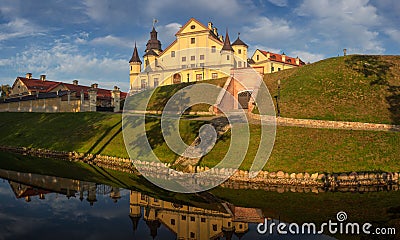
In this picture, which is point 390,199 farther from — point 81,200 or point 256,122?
point 81,200

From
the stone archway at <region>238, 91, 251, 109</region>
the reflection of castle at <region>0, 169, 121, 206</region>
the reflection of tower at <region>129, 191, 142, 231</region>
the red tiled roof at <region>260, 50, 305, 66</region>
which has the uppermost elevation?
the red tiled roof at <region>260, 50, 305, 66</region>

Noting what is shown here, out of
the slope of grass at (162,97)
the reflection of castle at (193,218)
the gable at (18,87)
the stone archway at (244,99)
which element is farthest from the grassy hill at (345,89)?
the gable at (18,87)

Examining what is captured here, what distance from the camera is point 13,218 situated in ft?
53.7

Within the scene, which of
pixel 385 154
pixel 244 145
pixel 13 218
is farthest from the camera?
pixel 244 145

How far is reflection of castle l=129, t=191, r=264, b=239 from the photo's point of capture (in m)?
14.7

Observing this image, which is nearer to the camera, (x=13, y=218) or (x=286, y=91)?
(x=13, y=218)

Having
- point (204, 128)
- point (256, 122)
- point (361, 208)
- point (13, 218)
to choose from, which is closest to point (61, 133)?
point (204, 128)

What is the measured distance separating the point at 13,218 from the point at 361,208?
1894 centimetres

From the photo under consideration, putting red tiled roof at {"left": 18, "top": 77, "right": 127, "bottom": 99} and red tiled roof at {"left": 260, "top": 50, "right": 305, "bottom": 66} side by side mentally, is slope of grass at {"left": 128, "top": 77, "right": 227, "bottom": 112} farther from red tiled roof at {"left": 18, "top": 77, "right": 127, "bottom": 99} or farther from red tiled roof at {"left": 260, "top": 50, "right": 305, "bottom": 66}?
red tiled roof at {"left": 260, "top": 50, "right": 305, "bottom": 66}

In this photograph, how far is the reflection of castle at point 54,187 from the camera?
2106 cm

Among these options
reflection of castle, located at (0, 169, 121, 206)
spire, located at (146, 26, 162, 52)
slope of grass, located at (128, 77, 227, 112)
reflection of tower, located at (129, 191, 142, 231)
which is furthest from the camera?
spire, located at (146, 26, 162, 52)

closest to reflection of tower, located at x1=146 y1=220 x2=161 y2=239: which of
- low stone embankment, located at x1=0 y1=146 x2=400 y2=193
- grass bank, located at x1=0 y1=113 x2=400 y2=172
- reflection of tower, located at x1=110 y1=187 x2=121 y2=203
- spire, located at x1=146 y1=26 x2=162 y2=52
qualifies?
reflection of tower, located at x1=110 y1=187 x2=121 y2=203

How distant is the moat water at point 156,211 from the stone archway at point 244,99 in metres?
26.6

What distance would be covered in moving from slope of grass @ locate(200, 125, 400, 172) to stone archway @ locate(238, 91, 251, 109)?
16.7 metres
